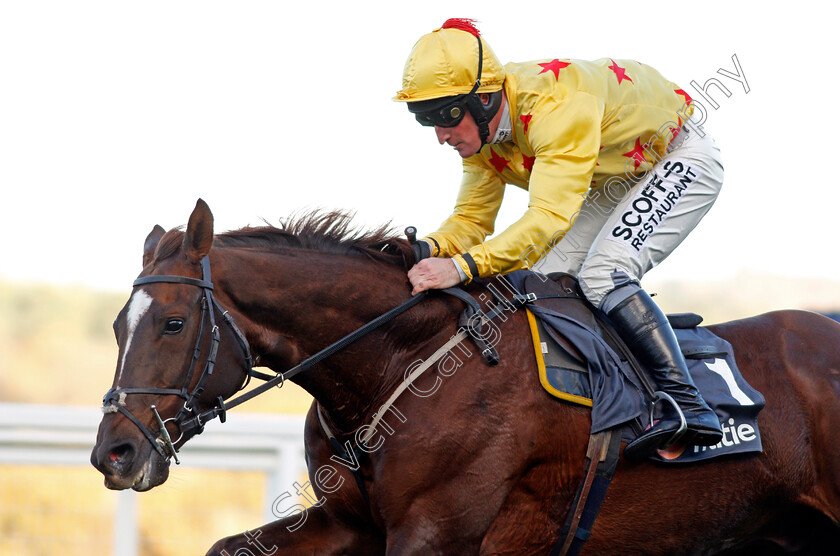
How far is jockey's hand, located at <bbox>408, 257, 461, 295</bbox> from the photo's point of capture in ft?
10.7

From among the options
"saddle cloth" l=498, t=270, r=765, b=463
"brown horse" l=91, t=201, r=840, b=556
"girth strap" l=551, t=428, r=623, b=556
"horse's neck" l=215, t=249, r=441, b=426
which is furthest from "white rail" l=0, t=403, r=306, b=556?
"saddle cloth" l=498, t=270, r=765, b=463

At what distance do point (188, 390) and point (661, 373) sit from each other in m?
1.61

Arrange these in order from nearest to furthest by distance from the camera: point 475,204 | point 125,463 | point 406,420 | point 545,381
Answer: point 125,463 < point 406,420 < point 545,381 < point 475,204

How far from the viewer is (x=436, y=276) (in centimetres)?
328

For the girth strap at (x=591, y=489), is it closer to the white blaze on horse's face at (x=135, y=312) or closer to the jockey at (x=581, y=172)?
the jockey at (x=581, y=172)

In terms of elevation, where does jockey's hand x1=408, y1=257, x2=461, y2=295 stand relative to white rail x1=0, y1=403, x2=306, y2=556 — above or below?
above

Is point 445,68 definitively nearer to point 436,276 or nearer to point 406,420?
point 436,276

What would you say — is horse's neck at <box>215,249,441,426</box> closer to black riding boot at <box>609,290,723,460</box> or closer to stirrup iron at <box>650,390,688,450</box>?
black riding boot at <box>609,290,723,460</box>

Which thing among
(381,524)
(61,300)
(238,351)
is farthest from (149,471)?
(61,300)

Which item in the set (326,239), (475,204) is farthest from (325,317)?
(475,204)

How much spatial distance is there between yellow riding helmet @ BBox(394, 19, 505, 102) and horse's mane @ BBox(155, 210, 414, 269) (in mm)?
495

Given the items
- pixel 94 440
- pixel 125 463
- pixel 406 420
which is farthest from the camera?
pixel 94 440

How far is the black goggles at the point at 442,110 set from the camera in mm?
3375

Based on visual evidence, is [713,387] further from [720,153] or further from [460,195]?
[460,195]
